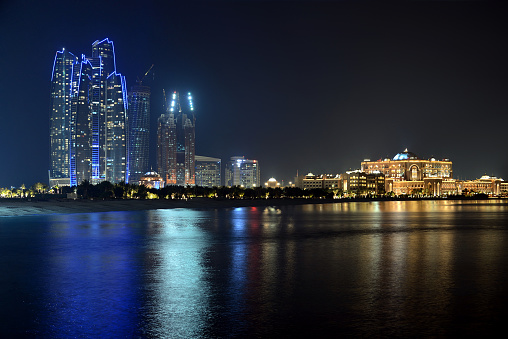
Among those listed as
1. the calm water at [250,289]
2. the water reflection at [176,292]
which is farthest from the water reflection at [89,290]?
the water reflection at [176,292]

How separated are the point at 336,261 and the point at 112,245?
1461 centimetres

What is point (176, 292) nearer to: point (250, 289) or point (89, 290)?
point (250, 289)

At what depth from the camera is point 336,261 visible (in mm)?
24453

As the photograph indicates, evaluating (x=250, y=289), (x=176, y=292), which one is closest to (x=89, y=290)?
(x=176, y=292)

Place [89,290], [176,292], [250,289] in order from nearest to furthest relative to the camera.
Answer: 1. [176,292]
2. [89,290]
3. [250,289]

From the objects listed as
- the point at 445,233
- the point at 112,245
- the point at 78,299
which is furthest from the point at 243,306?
the point at 445,233

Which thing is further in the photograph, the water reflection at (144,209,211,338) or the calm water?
the calm water

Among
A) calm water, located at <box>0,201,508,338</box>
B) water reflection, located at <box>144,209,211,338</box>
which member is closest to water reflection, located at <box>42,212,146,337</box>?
calm water, located at <box>0,201,508,338</box>

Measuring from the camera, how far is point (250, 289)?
17.4 meters

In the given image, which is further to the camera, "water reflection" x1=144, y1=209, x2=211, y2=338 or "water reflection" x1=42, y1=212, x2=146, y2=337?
"water reflection" x1=42, y1=212, x2=146, y2=337

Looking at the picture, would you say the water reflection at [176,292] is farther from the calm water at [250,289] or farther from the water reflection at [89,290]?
the water reflection at [89,290]

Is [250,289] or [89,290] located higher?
[89,290]

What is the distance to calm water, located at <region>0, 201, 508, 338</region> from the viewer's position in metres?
12.7

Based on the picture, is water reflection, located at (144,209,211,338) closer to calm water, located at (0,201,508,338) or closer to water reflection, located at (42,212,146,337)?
calm water, located at (0,201,508,338)
